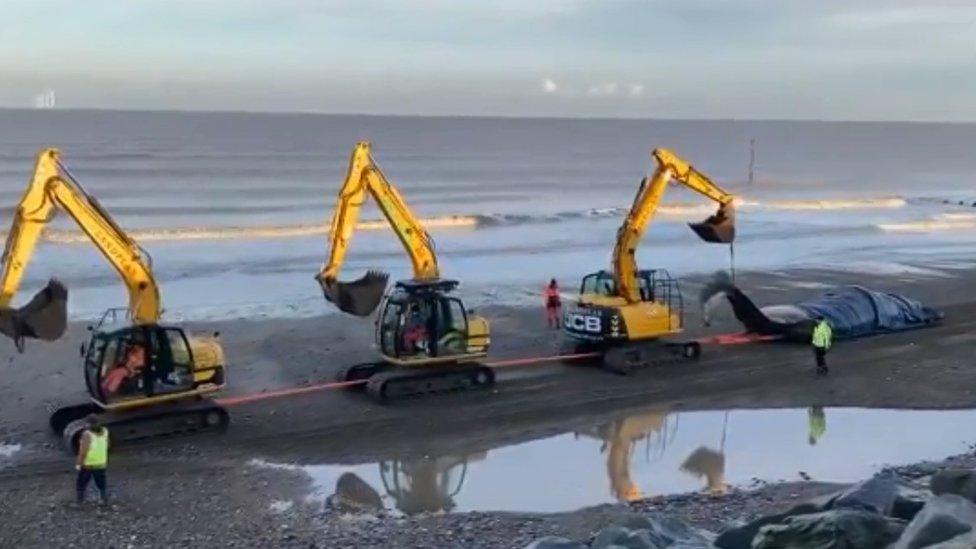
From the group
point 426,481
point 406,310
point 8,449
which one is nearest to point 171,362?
point 8,449

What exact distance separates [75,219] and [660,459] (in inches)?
374

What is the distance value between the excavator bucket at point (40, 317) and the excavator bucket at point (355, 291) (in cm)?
448

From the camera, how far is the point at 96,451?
15.1 metres

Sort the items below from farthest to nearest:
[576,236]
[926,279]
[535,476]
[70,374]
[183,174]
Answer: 1. [183,174]
2. [576,236]
3. [926,279]
4. [70,374]
5. [535,476]

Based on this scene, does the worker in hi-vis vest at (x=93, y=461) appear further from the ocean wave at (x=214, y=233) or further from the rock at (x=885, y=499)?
the ocean wave at (x=214, y=233)

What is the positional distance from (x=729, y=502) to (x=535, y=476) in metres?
2.98

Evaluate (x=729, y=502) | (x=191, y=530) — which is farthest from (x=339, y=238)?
(x=729, y=502)

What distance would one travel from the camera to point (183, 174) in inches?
3743

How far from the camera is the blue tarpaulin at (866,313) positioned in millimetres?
26703

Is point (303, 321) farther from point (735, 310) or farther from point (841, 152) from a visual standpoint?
point (841, 152)

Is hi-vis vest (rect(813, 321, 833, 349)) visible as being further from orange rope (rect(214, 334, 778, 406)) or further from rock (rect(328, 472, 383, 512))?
rock (rect(328, 472, 383, 512))

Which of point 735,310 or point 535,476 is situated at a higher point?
point 735,310

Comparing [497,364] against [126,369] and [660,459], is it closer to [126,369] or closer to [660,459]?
[660,459]

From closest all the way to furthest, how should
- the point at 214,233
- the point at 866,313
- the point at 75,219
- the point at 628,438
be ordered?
the point at 75,219 → the point at 628,438 → the point at 866,313 → the point at 214,233
